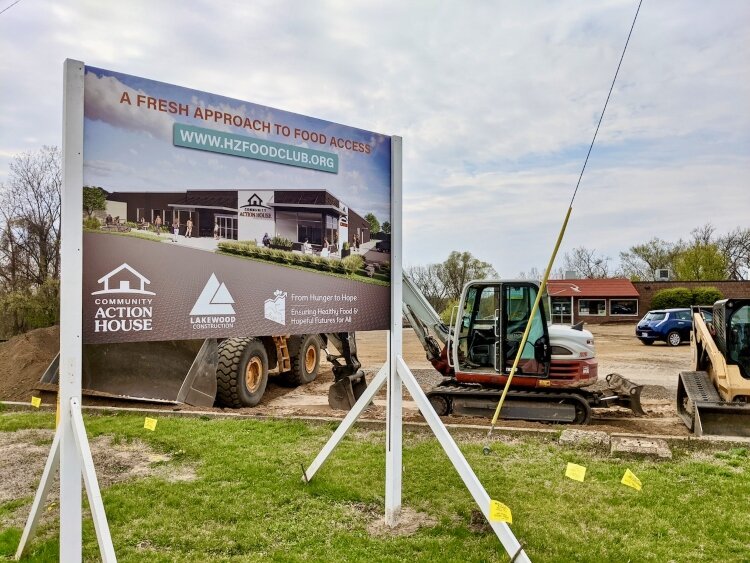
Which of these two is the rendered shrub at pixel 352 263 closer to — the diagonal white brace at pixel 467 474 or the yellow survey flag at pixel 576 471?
the diagonal white brace at pixel 467 474

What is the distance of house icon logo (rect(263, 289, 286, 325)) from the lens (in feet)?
13.0

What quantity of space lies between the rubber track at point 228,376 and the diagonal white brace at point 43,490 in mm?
5169

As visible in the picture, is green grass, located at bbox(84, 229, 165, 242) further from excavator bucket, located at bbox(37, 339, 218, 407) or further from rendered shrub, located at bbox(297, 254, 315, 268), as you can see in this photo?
excavator bucket, located at bbox(37, 339, 218, 407)

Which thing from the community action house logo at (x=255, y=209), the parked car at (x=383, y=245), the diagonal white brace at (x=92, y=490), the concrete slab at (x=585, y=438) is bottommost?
the concrete slab at (x=585, y=438)

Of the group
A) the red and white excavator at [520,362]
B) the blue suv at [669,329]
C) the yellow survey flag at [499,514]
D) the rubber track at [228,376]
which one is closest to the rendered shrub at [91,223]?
the yellow survey flag at [499,514]

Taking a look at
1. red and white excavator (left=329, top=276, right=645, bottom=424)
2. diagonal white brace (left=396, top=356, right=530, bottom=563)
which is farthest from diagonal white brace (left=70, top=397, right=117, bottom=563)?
red and white excavator (left=329, top=276, right=645, bottom=424)

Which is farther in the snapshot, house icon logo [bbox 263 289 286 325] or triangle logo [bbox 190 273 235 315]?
house icon logo [bbox 263 289 286 325]

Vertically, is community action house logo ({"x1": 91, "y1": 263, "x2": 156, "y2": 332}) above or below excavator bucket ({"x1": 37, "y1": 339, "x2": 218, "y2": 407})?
above

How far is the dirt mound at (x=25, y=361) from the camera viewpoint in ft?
33.7

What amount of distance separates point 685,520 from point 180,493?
4.25 meters

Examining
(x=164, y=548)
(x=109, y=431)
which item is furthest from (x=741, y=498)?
(x=109, y=431)

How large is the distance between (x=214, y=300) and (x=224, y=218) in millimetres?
559

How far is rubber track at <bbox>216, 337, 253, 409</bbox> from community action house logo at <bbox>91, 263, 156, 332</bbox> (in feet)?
18.9

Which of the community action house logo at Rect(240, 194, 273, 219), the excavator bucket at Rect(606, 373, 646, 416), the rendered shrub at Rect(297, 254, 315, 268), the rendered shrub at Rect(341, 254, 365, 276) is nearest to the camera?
the community action house logo at Rect(240, 194, 273, 219)
